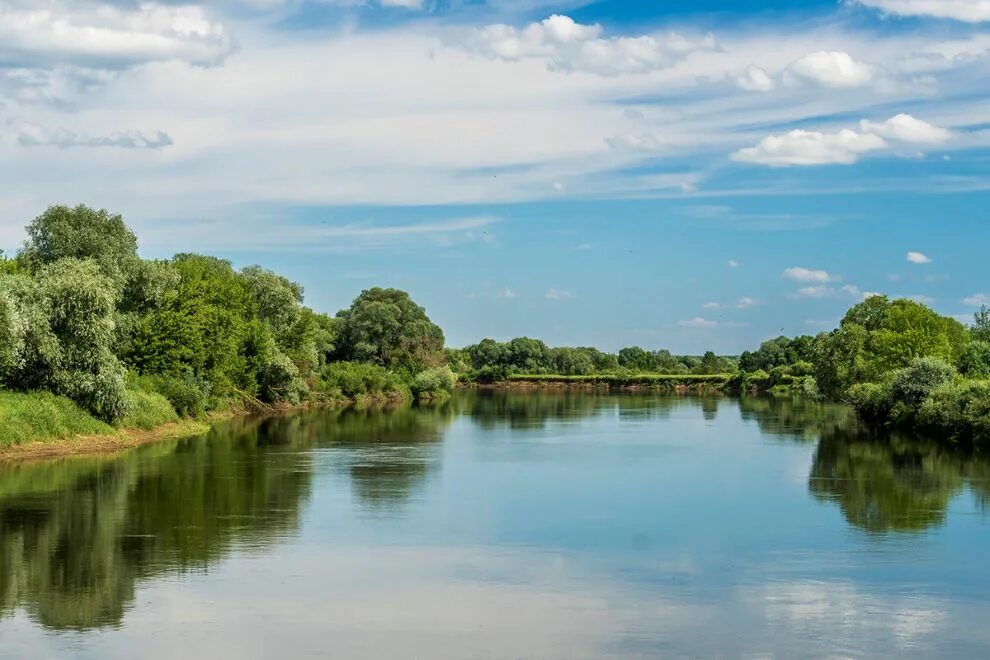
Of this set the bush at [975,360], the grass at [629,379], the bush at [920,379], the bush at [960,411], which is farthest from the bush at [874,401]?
the grass at [629,379]

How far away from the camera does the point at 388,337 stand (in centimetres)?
11131

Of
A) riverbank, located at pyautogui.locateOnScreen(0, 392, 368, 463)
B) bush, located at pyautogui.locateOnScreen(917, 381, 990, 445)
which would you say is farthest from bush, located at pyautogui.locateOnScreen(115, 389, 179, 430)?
bush, located at pyautogui.locateOnScreen(917, 381, 990, 445)

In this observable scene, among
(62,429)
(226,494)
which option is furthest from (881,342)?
(226,494)

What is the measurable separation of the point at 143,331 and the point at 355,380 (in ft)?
127

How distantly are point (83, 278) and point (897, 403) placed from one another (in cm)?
4018

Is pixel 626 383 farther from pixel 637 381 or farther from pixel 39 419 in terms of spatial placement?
pixel 39 419

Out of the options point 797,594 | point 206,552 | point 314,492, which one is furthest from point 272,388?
point 797,594

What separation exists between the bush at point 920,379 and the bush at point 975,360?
9369mm

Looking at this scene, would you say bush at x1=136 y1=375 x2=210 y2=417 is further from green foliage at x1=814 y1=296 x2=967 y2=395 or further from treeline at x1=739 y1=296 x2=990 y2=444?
green foliage at x1=814 y1=296 x2=967 y2=395

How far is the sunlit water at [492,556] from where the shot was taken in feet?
58.0

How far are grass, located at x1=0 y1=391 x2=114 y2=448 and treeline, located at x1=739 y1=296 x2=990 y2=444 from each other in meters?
36.2

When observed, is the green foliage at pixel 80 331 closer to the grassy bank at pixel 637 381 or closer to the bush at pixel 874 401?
the bush at pixel 874 401

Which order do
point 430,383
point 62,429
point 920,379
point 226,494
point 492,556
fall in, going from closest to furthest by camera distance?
point 492,556
point 226,494
point 62,429
point 920,379
point 430,383

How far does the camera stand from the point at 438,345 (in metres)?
117
